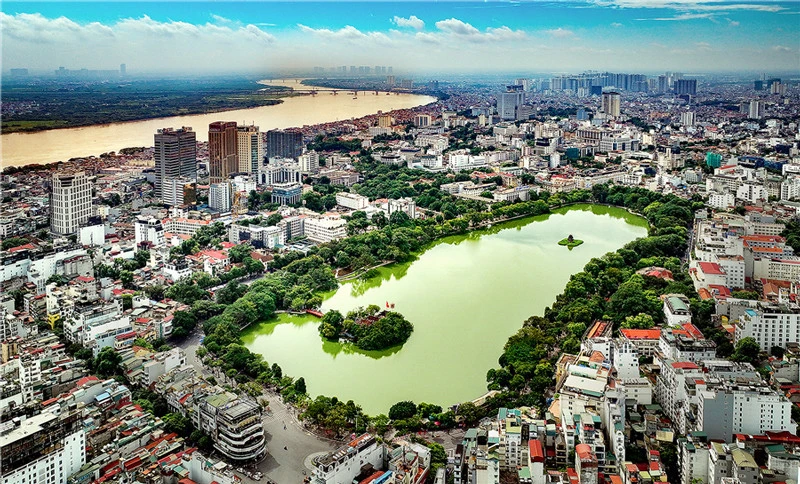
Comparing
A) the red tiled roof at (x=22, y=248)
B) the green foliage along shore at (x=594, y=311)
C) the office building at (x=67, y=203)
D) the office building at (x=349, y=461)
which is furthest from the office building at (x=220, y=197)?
the office building at (x=349, y=461)

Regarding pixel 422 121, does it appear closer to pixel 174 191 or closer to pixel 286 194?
pixel 286 194

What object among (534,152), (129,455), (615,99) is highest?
(615,99)

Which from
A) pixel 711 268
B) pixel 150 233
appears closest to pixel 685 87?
pixel 711 268

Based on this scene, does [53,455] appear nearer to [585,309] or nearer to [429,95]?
[585,309]

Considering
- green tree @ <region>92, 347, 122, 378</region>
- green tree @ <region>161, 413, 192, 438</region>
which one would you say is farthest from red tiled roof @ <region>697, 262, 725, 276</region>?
green tree @ <region>92, 347, 122, 378</region>

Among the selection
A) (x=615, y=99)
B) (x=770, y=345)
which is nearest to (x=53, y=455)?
(x=770, y=345)

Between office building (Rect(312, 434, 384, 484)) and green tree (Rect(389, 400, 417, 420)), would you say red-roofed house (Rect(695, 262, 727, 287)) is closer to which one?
green tree (Rect(389, 400, 417, 420))
